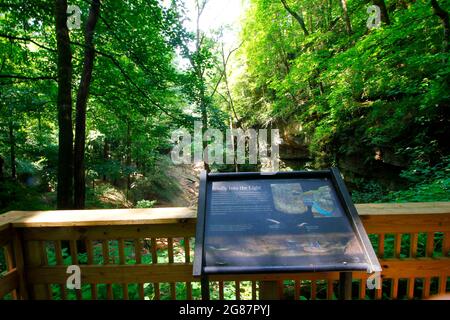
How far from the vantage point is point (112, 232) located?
167 cm

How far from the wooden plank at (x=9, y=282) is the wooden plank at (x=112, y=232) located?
0.76 feet

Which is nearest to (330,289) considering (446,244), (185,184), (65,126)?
(446,244)

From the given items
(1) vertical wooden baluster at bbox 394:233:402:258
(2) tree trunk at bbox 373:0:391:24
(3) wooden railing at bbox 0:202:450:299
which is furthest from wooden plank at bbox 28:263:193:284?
(2) tree trunk at bbox 373:0:391:24

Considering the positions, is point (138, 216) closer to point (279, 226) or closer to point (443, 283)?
point (279, 226)

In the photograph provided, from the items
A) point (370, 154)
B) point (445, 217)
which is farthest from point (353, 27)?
point (445, 217)

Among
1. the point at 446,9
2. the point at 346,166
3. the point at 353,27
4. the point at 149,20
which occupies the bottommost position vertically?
the point at 346,166

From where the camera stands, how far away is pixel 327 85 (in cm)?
970

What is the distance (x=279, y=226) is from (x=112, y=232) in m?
1.08

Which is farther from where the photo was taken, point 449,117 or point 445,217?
point 449,117

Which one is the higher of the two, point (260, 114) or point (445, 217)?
point (260, 114)

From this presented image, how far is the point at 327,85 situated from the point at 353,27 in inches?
80.0

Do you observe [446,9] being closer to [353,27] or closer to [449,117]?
[449,117]

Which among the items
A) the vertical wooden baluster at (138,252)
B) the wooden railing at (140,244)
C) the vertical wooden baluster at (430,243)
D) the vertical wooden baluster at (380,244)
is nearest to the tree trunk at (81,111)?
the wooden railing at (140,244)

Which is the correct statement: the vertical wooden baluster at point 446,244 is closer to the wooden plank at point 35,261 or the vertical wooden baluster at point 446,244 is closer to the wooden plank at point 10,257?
the wooden plank at point 35,261
